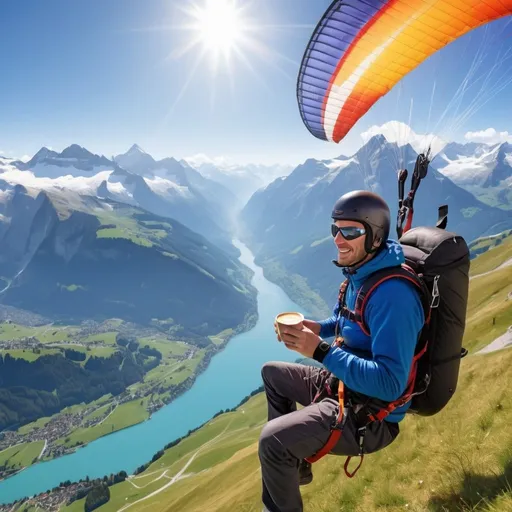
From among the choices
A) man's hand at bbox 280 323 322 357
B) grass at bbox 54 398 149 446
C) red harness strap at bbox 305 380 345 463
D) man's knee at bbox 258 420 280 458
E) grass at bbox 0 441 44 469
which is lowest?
red harness strap at bbox 305 380 345 463

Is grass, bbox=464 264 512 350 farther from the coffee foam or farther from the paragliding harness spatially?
the coffee foam

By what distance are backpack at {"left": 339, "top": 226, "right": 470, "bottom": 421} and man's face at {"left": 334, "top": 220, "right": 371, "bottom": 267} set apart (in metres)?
0.37

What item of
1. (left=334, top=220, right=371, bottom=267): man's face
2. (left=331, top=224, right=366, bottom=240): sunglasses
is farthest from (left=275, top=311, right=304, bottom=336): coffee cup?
(left=331, top=224, right=366, bottom=240): sunglasses

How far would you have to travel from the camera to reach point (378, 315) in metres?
4.00

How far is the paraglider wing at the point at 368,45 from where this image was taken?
8.30 metres

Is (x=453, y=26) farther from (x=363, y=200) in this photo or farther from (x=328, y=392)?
(x=328, y=392)

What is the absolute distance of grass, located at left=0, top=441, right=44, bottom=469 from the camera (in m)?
144

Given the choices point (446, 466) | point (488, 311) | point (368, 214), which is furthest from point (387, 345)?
point (488, 311)

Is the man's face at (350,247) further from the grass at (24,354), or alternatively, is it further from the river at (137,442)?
the grass at (24,354)

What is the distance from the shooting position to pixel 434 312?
4.47 meters

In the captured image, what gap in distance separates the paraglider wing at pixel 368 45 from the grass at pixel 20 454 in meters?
182

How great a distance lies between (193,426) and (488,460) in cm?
16563

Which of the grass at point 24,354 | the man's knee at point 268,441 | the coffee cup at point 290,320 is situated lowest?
the man's knee at point 268,441

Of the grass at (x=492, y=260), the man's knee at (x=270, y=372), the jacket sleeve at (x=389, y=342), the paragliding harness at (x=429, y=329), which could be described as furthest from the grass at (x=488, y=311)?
the jacket sleeve at (x=389, y=342)
